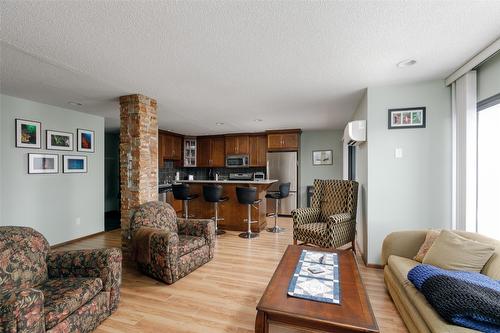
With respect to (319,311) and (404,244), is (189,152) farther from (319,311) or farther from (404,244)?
(319,311)

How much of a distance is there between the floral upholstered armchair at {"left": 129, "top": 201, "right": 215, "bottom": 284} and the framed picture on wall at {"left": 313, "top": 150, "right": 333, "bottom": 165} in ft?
14.4

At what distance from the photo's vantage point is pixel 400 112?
10.1 feet

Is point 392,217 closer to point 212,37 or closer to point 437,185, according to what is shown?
point 437,185

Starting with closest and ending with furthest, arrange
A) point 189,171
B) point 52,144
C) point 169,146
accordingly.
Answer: point 52,144
point 169,146
point 189,171

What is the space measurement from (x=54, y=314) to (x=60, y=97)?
320 centimetres

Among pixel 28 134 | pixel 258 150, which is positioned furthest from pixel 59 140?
pixel 258 150

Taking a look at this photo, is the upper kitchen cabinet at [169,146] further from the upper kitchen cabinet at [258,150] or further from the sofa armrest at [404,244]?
the sofa armrest at [404,244]

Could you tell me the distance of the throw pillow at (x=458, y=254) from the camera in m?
1.83

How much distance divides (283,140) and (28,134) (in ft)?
17.3

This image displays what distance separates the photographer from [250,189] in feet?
14.7

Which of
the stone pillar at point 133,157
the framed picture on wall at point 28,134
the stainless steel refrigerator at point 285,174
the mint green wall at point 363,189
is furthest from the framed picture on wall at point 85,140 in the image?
the mint green wall at point 363,189

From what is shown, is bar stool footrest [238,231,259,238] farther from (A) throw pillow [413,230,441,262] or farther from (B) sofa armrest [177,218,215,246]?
(A) throw pillow [413,230,441,262]

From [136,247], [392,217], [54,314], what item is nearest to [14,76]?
[136,247]

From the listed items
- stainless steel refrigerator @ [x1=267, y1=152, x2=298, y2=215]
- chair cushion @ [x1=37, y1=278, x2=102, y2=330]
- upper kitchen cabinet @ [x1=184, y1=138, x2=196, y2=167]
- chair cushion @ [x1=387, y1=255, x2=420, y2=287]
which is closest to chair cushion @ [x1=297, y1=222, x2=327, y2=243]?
chair cushion @ [x1=387, y1=255, x2=420, y2=287]
